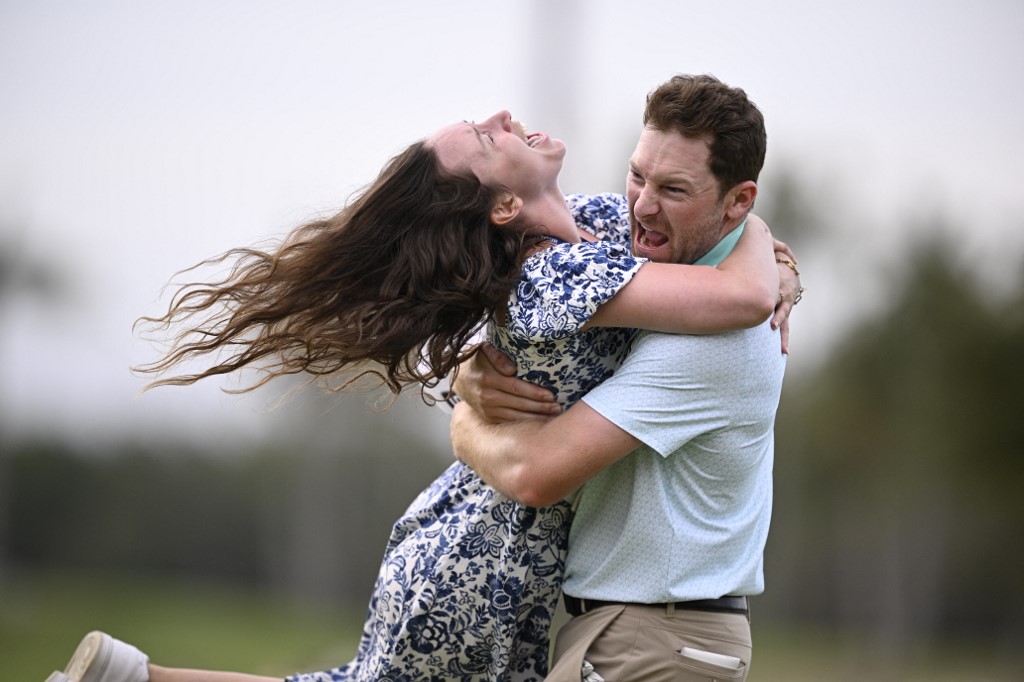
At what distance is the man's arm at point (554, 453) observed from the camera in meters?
2.79

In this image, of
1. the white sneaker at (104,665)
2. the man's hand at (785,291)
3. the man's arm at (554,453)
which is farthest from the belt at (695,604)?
the white sneaker at (104,665)

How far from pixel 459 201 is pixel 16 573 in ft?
77.5

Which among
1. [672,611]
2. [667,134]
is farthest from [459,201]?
[672,611]

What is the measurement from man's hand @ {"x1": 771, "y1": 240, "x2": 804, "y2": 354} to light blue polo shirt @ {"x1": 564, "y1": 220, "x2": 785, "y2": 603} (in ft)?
0.38

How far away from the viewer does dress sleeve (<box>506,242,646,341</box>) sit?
2752 millimetres

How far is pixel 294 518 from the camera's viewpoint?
949 inches

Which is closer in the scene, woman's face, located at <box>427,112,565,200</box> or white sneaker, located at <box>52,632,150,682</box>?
woman's face, located at <box>427,112,565,200</box>

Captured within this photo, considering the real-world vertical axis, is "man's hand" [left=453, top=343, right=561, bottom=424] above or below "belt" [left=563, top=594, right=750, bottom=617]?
above

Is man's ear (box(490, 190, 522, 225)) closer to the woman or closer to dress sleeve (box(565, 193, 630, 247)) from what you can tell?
the woman

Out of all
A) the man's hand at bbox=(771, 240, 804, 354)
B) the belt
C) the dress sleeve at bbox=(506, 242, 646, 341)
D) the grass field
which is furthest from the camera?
the grass field

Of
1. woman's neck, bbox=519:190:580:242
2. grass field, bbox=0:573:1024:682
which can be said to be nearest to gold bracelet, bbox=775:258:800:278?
woman's neck, bbox=519:190:580:242

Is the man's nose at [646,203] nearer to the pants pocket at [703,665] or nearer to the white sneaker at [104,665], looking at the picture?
the pants pocket at [703,665]

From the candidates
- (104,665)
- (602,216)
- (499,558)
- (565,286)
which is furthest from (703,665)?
(104,665)

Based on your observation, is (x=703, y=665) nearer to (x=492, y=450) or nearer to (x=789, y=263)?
(x=492, y=450)
